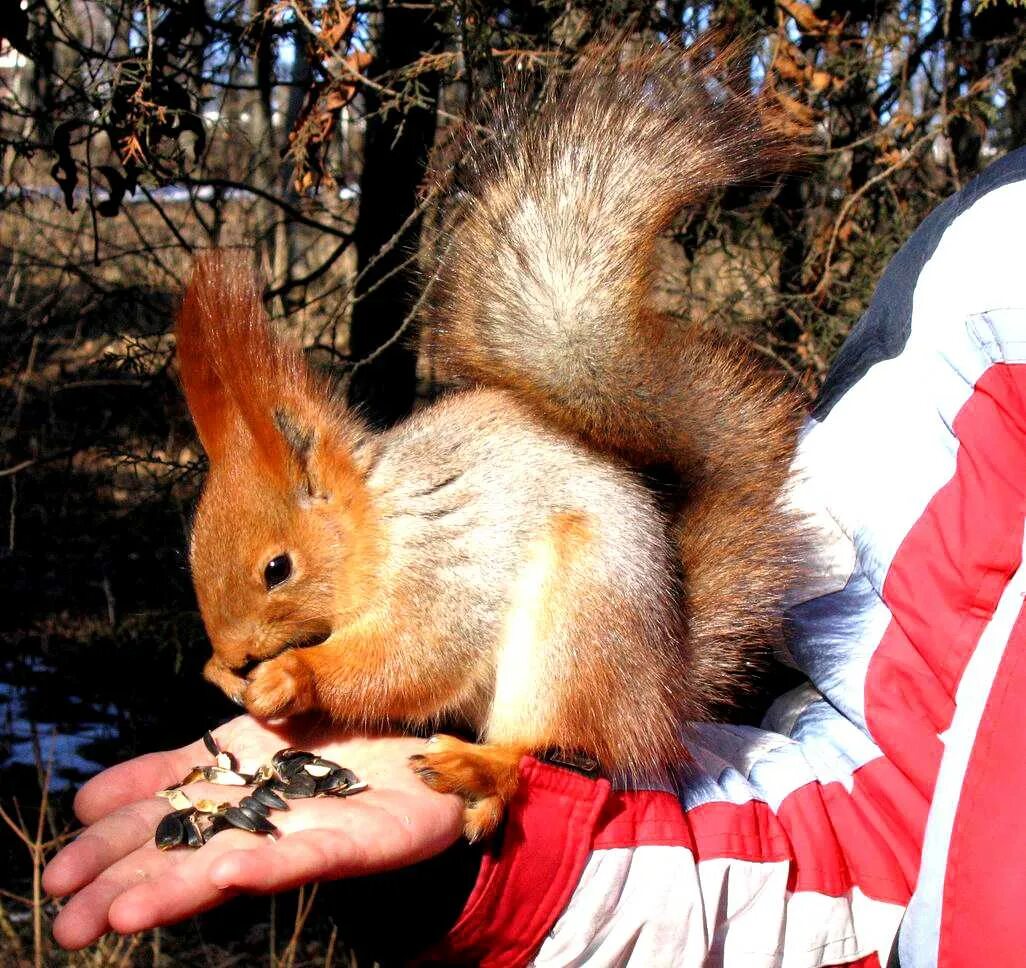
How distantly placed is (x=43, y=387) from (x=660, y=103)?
9.75 feet

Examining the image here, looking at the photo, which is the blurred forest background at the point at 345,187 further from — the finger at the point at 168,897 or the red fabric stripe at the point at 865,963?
the red fabric stripe at the point at 865,963

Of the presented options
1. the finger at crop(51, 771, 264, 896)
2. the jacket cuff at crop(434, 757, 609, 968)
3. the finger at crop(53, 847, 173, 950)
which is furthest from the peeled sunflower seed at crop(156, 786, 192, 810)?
the jacket cuff at crop(434, 757, 609, 968)

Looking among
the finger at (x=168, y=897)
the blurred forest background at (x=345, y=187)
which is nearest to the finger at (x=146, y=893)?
the finger at (x=168, y=897)

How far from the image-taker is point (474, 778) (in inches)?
36.4

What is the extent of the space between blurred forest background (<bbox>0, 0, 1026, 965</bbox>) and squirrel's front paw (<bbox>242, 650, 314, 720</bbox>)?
1.68 feet

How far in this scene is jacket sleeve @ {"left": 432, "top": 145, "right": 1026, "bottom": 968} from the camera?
2.91ft

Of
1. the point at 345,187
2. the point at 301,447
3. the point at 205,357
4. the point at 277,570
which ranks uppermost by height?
the point at 345,187

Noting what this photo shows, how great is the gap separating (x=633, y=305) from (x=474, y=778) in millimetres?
478

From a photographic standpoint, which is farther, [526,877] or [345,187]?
[345,187]

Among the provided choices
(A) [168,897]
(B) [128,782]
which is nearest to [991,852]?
(A) [168,897]

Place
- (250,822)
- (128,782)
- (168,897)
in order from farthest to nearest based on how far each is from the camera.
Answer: (128,782)
(250,822)
(168,897)

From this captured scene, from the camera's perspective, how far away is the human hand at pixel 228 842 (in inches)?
29.9

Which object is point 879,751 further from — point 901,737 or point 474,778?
point 474,778

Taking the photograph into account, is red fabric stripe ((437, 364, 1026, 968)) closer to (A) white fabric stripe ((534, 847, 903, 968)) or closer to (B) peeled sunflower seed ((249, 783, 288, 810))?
(A) white fabric stripe ((534, 847, 903, 968))
